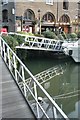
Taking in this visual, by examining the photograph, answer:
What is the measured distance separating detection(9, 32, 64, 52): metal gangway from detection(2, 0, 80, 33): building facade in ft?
20.9

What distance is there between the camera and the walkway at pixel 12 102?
4.67 m

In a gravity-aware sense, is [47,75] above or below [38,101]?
below

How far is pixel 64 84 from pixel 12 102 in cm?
844

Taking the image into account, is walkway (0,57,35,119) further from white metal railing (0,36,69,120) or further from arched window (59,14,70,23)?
arched window (59,14,70,23)

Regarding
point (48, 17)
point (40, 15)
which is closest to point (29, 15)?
point (40, 15)

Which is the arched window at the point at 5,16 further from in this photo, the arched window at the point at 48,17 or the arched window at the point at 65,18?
the arched window at the point at 65,18

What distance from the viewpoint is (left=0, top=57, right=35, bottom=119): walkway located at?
4.67 metres

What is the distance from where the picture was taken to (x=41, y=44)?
20516 millimetres

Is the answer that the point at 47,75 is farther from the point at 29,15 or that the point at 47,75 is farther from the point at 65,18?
the point at 65,18

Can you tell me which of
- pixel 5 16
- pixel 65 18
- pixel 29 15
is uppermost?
pixel 29 15

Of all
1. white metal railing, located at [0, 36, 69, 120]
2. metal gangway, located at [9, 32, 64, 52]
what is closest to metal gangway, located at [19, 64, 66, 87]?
metal gangway, located at [9, 32, 64, 52]

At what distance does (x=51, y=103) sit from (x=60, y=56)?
18.2m

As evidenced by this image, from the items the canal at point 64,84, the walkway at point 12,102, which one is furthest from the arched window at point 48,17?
the walkway at point 12,102

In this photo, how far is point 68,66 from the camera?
18875mm
